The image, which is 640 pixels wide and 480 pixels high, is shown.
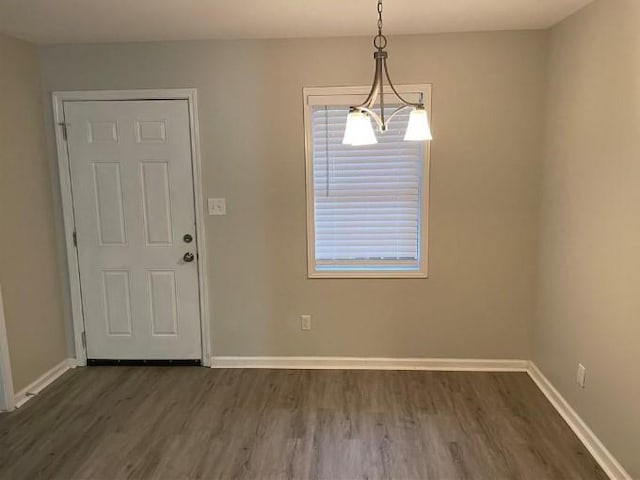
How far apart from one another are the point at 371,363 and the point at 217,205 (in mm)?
1676

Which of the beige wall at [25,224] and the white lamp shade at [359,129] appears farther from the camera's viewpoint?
the beige wall at [25,224]

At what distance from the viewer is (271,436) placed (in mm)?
2734

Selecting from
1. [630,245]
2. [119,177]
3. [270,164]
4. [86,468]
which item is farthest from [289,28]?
[86,468]

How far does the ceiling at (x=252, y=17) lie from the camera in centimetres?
250

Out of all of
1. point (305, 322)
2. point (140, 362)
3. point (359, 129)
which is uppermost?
point (359, 129)

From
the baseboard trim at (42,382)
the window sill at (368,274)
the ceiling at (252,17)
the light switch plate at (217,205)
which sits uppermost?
the ceiling at (252,17)

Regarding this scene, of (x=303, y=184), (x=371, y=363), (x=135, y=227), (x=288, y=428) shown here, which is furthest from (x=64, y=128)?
(x=371, y=363)

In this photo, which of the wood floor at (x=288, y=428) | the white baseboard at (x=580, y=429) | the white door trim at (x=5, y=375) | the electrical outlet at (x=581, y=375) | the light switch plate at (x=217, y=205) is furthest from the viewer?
the light switch plate at (x=217, y=205)

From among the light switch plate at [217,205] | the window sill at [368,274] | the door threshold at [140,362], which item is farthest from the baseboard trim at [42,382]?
the window sill at [368,274]

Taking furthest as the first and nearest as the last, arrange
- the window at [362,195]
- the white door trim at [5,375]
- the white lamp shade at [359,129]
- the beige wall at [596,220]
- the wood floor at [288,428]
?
the window at [362,195] → the white door trim at [5,375] → the wood floor at [288,428] → the beige wall at [596,220] → the white lamp shade at [359,129]

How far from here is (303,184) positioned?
3381 millimetres

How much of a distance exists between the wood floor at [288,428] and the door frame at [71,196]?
32cm

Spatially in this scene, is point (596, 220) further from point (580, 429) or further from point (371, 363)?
point (371, 363)

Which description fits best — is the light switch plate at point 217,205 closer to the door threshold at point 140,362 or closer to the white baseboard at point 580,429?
the door threshold at point 140,362
